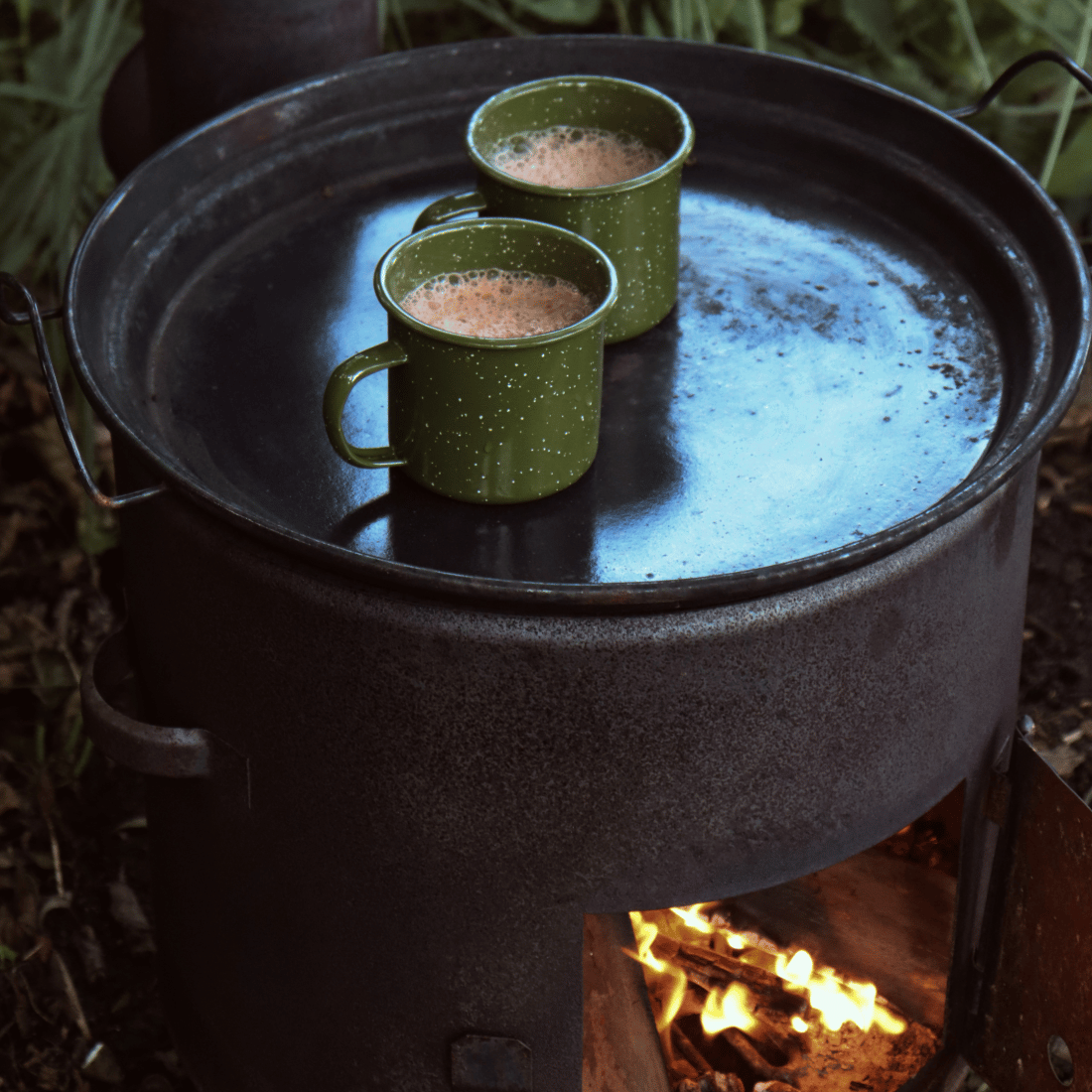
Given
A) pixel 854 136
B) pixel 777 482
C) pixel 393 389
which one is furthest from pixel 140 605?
pixel 854 136

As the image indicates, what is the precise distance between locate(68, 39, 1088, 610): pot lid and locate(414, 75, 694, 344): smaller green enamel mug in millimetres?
58

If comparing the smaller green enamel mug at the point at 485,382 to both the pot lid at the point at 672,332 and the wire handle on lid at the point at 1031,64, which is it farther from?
the wire handle on lid at the point at 1031,64

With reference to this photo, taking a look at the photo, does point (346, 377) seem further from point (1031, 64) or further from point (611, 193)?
point (1031, 64)

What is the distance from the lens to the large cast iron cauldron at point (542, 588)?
1.07m

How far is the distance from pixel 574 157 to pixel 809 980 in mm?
884

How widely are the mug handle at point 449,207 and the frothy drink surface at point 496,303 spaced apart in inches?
3.4

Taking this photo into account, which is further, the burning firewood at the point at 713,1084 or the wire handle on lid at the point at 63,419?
the burning firewood at the point at 713,1084

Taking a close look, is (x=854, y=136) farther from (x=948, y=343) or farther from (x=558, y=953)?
(x=558, y=953)

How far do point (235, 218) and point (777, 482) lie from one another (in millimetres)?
635

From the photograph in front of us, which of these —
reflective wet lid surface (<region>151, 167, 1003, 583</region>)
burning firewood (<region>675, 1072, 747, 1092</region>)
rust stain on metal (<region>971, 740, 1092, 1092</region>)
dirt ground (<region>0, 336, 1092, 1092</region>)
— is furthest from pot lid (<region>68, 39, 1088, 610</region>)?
dirt ground (<region>0, 336, 1092, 1092</region>)

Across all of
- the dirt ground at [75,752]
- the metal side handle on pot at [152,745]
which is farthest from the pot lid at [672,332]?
the dirt ground at [75,752]

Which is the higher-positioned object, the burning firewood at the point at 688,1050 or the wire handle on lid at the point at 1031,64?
the wire handle on lid at the point at 1031,64

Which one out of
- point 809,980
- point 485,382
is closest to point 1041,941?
point 809,980

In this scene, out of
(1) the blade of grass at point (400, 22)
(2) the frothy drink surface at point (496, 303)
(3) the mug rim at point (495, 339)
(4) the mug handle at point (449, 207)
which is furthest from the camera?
(1) the blade of grass at point (400, 22)
